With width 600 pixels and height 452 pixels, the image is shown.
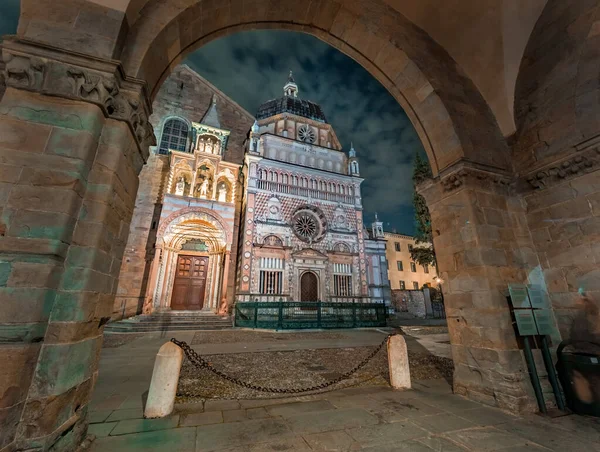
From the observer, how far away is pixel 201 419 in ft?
8.28

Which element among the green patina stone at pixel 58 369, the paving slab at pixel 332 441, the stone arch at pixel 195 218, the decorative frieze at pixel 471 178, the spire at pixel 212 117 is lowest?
the paving slab at pixel 332 441

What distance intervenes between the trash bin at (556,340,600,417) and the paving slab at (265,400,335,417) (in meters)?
2.79

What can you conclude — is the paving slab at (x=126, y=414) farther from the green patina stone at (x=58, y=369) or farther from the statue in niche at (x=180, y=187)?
the statue in niche at (x=180, y=187)

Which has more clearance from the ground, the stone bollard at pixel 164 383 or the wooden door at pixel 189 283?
the wooden door at pixel 189 283

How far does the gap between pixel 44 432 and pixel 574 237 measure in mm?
5904

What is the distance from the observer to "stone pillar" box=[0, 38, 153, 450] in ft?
5.56

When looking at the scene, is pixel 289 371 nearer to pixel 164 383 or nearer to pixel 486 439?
pixel 164 383

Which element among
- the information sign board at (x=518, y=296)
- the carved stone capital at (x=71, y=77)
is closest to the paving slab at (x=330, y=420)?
the information sign board at (x=518, y=296)

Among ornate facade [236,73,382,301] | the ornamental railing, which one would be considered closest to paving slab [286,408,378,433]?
ornate facade [236,73,382,301]

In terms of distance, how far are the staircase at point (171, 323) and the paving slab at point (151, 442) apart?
364 inches

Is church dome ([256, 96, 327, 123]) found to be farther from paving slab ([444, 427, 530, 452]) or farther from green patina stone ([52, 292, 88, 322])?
paving slab ([444, 427, 530, 452])

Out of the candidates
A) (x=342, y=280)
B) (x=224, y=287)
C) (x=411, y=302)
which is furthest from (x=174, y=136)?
(x=411, y=302)

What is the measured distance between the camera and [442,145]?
4.09 metres

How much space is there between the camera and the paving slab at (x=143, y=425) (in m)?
2.29
